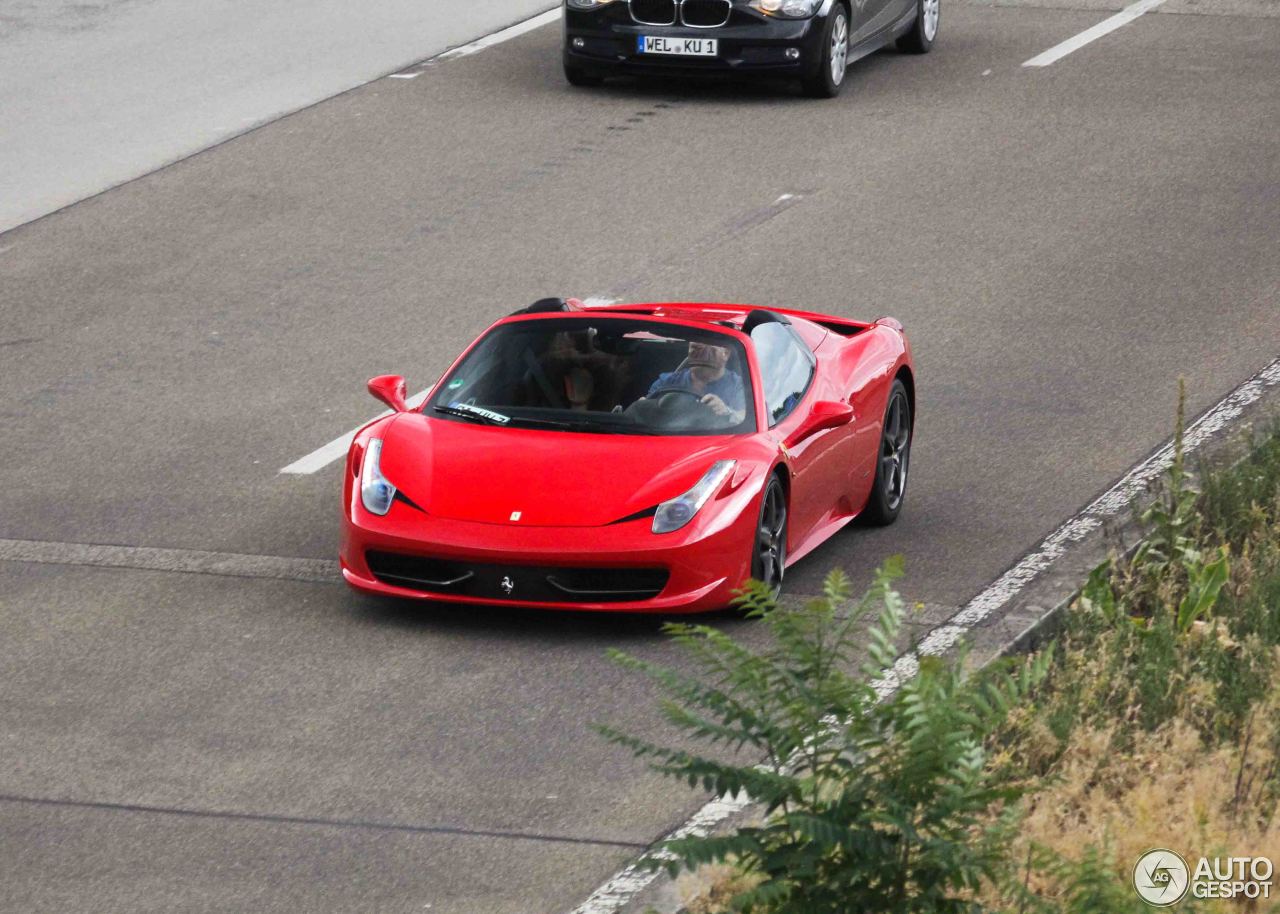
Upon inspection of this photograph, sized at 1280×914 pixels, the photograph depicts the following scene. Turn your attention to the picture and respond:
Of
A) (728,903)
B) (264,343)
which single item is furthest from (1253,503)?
(264,343)

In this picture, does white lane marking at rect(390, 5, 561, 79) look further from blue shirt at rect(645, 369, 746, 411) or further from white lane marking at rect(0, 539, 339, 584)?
blue shirt at rect(645, 369, 746, 411)

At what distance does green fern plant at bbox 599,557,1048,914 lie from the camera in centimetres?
636

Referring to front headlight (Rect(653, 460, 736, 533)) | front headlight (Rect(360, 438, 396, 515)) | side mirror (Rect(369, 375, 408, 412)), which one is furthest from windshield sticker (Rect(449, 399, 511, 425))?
front headlight (Rect(653, 460, 736, 533))

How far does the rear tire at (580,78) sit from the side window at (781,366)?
10.9 m

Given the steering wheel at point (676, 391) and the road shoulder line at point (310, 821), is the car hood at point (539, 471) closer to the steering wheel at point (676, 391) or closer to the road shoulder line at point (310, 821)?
the steering wheel at point (676, 391)

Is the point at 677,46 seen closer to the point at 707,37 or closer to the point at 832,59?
the point at 707,37

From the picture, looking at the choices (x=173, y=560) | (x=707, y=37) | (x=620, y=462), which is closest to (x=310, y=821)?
(x=620, y=462)

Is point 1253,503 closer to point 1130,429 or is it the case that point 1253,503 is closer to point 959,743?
point 1130,429

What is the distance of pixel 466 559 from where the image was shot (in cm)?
998

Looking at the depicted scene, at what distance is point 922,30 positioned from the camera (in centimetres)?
2380

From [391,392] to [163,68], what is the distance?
12.7m

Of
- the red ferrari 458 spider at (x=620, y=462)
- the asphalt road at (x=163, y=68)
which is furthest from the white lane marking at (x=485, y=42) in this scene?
the red ferrari 458 spider at (x=620, y=462)

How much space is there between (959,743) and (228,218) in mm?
12679

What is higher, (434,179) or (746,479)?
(746,479)
